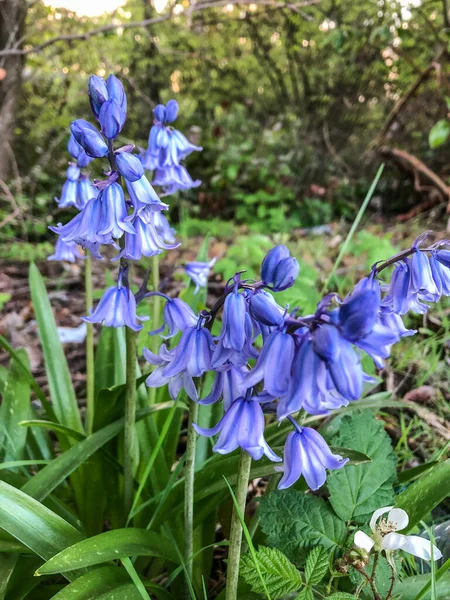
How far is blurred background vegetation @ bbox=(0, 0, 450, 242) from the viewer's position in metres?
7.41

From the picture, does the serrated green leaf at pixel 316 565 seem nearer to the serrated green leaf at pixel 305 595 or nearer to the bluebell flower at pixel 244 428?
the serrated green leaf at pixel 305 595

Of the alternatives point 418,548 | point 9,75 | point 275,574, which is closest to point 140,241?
point 275,574

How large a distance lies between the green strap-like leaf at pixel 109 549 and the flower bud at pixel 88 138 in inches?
40.7

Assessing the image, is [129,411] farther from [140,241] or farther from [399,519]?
[399,519]

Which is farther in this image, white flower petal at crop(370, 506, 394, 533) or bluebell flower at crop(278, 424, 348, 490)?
white flower petal at crop(370, 506, 394, 533)

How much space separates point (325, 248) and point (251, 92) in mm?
4815

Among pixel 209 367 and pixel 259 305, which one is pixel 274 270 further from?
pixel 209 367

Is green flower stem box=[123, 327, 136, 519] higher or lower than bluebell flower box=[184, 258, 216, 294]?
lower

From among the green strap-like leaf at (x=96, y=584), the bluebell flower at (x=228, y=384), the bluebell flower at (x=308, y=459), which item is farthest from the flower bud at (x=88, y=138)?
the green strap-like leaf at (x=96, y=584)

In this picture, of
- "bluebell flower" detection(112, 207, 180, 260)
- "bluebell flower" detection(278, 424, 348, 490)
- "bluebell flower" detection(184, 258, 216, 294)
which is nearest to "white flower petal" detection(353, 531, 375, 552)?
"bluebell flower" detection(278, 424, 348, 490)

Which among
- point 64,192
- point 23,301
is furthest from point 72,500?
point 23,301

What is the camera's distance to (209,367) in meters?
1.20

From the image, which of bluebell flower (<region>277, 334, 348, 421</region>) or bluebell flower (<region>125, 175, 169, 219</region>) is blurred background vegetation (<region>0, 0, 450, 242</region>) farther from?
bluebell flower (<region>277, 334, 348, 421</region>)

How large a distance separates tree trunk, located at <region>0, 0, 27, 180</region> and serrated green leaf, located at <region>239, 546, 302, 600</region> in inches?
218
